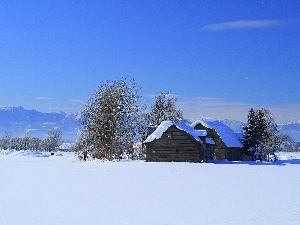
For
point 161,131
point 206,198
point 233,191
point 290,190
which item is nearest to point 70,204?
point 206,198

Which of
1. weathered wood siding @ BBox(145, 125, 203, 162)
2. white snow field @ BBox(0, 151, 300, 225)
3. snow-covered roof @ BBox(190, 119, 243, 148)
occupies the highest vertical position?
snow-covered roof @ BBox(190, 119, 243, 148)

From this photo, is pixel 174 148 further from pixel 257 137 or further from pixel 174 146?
pixel 257 137

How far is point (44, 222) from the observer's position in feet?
38.5

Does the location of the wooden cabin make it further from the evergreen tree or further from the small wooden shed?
the small wooden shed

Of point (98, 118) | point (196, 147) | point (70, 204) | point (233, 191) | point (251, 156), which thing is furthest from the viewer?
point (251, 156)

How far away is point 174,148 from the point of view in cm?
5653

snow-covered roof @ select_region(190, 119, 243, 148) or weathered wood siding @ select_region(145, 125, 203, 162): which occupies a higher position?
snow-covered roof @ select_region(190, 119, 243, 148)

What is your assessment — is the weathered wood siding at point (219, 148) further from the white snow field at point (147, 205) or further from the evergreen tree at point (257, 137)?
the white snow field at point (147, 205)

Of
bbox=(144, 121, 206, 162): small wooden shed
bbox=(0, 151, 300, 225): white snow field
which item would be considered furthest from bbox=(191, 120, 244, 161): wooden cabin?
bbox=(0, 151, 300, 225): white snow field

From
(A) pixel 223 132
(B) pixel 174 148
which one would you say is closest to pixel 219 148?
(A) pixel 223 132

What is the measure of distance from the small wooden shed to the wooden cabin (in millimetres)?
12566

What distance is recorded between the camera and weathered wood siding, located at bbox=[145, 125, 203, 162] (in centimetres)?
5622

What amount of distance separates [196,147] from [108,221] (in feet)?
147

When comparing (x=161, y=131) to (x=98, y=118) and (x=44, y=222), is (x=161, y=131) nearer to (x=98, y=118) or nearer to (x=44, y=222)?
(x=98, y=118)
